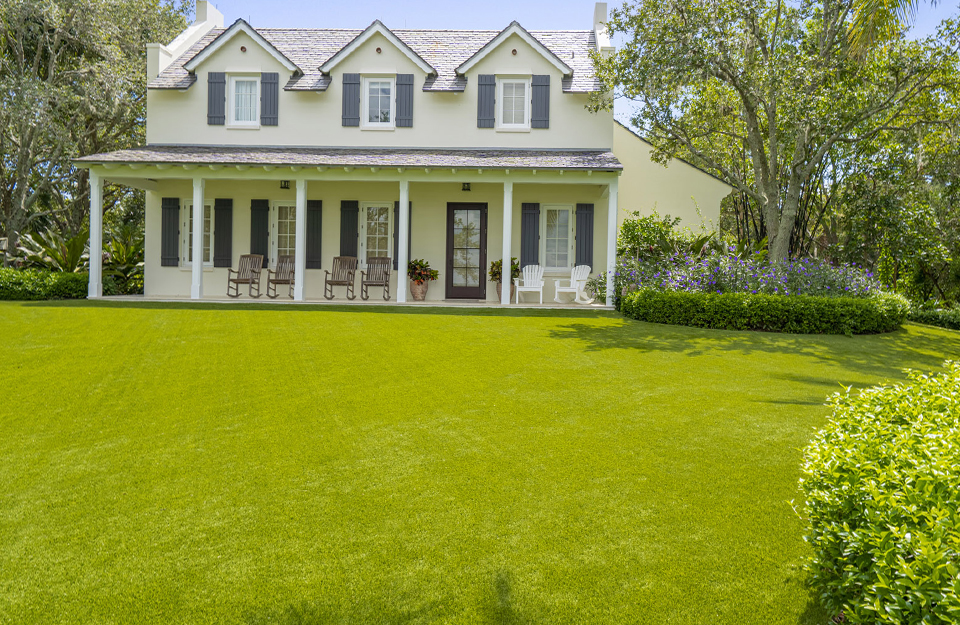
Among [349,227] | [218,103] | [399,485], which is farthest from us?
[218,103]

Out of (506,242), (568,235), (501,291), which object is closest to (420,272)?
(501,291)

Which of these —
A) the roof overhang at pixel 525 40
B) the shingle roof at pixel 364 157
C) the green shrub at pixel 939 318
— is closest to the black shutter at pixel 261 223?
the shingle roof at pixel 364 157

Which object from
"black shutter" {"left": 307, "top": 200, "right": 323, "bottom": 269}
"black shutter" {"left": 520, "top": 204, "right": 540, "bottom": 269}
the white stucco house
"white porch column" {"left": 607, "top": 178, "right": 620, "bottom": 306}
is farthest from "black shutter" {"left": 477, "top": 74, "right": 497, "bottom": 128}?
"black shutter" {"left": 307, "top": 200, "right": 323, "bottom": 269}

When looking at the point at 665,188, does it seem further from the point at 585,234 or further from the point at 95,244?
the point at 95,244

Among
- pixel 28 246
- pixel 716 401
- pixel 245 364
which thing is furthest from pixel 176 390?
pixel 28 246

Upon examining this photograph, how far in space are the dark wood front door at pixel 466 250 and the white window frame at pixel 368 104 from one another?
248 centimetres

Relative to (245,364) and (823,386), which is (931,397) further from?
(245,364)

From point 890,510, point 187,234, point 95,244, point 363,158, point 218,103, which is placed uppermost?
point 218,103

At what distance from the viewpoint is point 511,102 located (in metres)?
16.1

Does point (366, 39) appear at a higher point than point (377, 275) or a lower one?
higher

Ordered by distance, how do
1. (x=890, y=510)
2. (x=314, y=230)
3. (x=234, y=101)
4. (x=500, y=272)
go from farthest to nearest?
(x=234, y=101) < (x=314, y=230) < (x=500, y=272) < (x=890, y=510)

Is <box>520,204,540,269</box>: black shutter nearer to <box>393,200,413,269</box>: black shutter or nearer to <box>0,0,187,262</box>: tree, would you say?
<box>393,200,413,269</box>: black shutter

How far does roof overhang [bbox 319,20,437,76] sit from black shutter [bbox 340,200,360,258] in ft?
10.8

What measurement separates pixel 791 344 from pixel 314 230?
10631 mm
